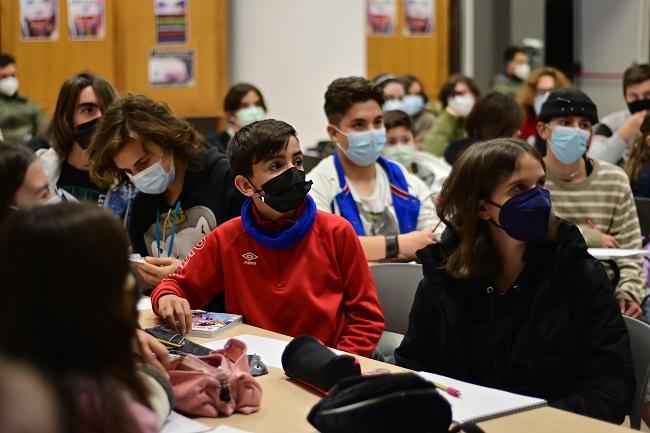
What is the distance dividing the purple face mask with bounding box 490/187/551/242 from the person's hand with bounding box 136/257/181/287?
1.29 meters

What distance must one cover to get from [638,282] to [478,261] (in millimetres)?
1449

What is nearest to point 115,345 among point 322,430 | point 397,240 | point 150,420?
point 150,420

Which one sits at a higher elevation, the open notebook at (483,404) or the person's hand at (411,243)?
the person's hand at (411,243)

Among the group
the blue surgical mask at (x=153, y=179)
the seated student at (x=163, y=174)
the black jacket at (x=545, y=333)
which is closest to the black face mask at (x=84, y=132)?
the seated student at (x=163, y=174)

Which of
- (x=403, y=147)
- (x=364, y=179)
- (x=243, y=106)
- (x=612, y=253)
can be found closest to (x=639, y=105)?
(x=403, y=147)

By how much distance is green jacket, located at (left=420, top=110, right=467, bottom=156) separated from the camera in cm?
804

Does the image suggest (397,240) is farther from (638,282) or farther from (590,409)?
(590,409)

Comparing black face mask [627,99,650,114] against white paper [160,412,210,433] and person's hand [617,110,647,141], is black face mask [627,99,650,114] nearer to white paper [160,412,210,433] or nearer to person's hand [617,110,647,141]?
person's hand [617,110,647,141]

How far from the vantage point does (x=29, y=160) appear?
228 centimetres

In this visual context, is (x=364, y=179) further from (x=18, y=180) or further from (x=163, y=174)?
(x=18, y=180)

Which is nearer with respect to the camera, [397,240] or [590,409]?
[590,409]

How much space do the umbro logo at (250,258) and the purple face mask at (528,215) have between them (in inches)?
33.4

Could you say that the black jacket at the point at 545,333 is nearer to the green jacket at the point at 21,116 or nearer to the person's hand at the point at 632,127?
the person's hand at the point at 632,127

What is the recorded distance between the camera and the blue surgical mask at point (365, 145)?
175 inches
